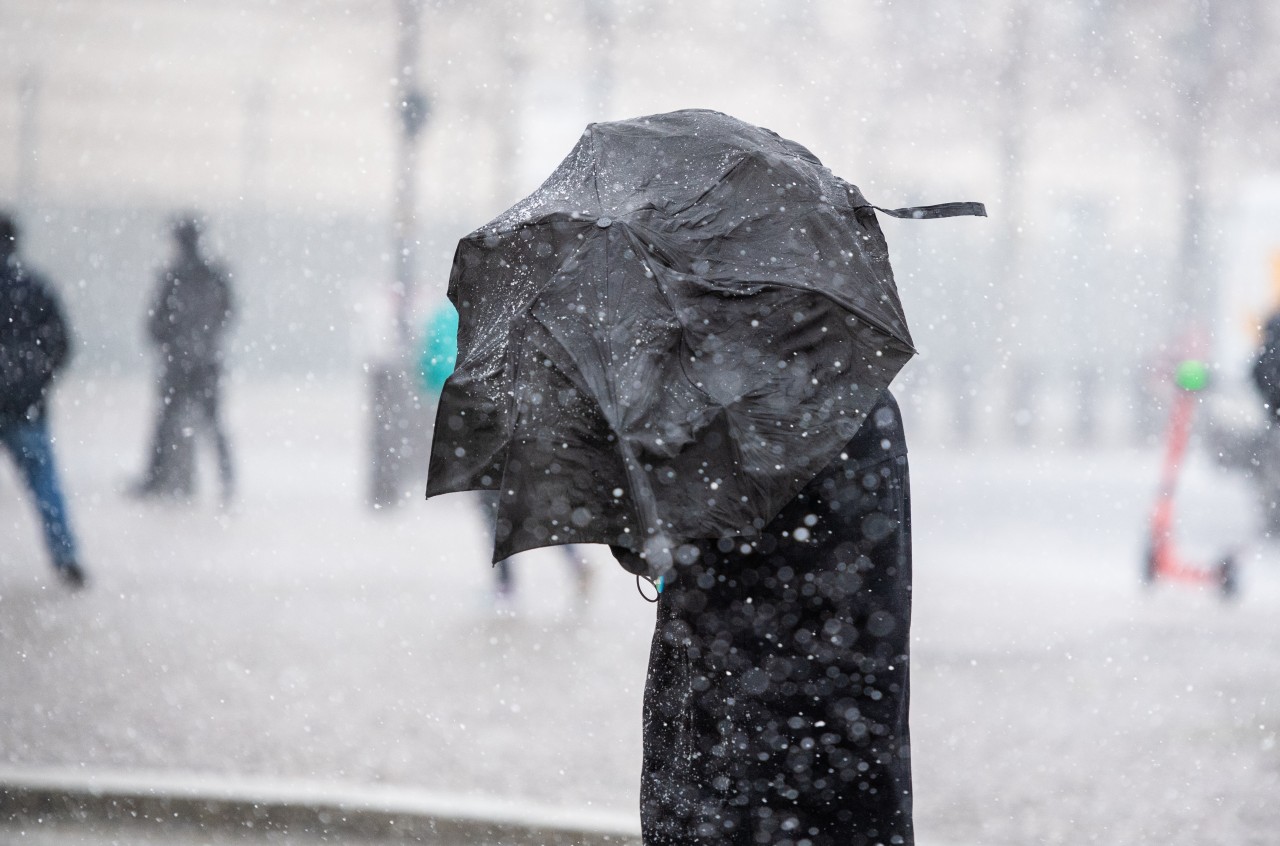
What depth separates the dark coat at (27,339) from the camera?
6223mm

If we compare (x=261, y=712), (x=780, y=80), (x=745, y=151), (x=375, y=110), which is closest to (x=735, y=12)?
(x=780, y=80)

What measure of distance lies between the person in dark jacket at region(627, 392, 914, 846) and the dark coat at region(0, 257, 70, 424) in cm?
509

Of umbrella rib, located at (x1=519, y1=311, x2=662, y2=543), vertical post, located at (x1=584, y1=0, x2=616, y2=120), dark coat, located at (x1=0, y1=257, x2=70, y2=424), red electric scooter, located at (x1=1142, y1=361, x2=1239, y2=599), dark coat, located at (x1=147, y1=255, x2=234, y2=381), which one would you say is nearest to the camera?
umbrella rib, located at (x1=519, y1=311, x2=662, y2=543)

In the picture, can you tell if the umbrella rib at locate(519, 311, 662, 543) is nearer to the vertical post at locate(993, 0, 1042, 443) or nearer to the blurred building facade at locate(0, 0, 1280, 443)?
the blurred building facade at locate(0, 0, 1280, 443)

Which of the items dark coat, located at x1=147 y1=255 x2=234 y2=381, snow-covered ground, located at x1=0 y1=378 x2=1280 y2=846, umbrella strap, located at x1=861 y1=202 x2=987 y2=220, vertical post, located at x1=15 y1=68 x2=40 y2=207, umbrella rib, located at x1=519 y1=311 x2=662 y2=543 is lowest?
snow-covered ground, located at x1=0 y1=378 x2=1280 y2=846

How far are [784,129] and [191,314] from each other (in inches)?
203

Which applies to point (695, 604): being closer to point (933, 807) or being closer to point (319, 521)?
point (933, 807)

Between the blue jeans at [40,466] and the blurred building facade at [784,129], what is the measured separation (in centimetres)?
346

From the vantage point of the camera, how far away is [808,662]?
2088 mm

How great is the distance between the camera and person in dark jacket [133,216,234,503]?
9.21m

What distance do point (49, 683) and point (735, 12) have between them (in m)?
8.15

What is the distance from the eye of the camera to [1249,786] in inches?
164

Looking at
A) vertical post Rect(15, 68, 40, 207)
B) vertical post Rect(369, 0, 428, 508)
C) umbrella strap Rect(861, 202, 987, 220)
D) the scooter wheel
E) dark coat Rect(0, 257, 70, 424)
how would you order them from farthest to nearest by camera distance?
vertical post Rect(15, 68, 40, 207)
vertical post Rect(369, 0, 428, 508)
the scooter wheel
dark coat Rect(0, 257, 70, 424)
umbrella strap Rect(861, 202, 987, 220)

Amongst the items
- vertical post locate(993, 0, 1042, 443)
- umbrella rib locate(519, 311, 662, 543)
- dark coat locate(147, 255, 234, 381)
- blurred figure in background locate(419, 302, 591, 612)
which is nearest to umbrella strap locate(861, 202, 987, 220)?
umbrella rib locate(519, 311, 662, 543)
